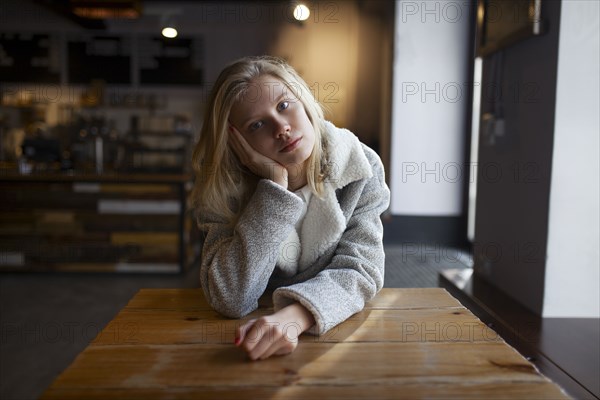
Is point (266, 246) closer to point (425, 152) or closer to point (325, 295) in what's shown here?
point (325, 295)

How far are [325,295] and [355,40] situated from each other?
4955 millimetres

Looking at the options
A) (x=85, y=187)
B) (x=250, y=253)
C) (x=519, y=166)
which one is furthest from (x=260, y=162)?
(x=85, y=187)

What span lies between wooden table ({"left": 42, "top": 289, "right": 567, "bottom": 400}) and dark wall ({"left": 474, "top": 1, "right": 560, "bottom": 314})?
104cm

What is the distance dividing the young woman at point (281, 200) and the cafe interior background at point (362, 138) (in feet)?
2.55

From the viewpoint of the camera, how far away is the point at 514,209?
1.98 m

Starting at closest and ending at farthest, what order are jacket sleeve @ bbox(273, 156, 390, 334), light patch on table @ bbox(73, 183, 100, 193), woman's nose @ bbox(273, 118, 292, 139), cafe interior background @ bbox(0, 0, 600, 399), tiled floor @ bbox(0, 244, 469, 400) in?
1. jacket sleeve @ bbox(273, 156, 390, 334)
2. woman's nose @ bbox(273, 118, 292, 139)
3. cafe interior background @ bbox(0, 0, 600, 399)
4. tiled floor @ bbox(0, 244, 469, 400)
5. light patch on table @ bbox(73, 183, 100, 193)

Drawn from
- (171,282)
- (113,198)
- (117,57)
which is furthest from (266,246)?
(117,57)

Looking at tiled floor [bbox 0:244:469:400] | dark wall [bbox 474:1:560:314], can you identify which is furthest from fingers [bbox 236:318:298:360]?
tiled floor [bbox 0:244:469:400]

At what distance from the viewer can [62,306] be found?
2.92m

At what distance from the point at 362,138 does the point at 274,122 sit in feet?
14.9

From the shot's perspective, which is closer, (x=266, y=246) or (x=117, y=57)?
(x=266, y=246)

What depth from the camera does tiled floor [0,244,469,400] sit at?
6.84 feet

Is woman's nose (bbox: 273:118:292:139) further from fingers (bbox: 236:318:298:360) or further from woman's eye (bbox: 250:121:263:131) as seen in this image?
fingers (bbox: 236:318:298:360)

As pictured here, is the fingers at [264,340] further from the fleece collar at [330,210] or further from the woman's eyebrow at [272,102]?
the woman's eyebrow at [272,102]
